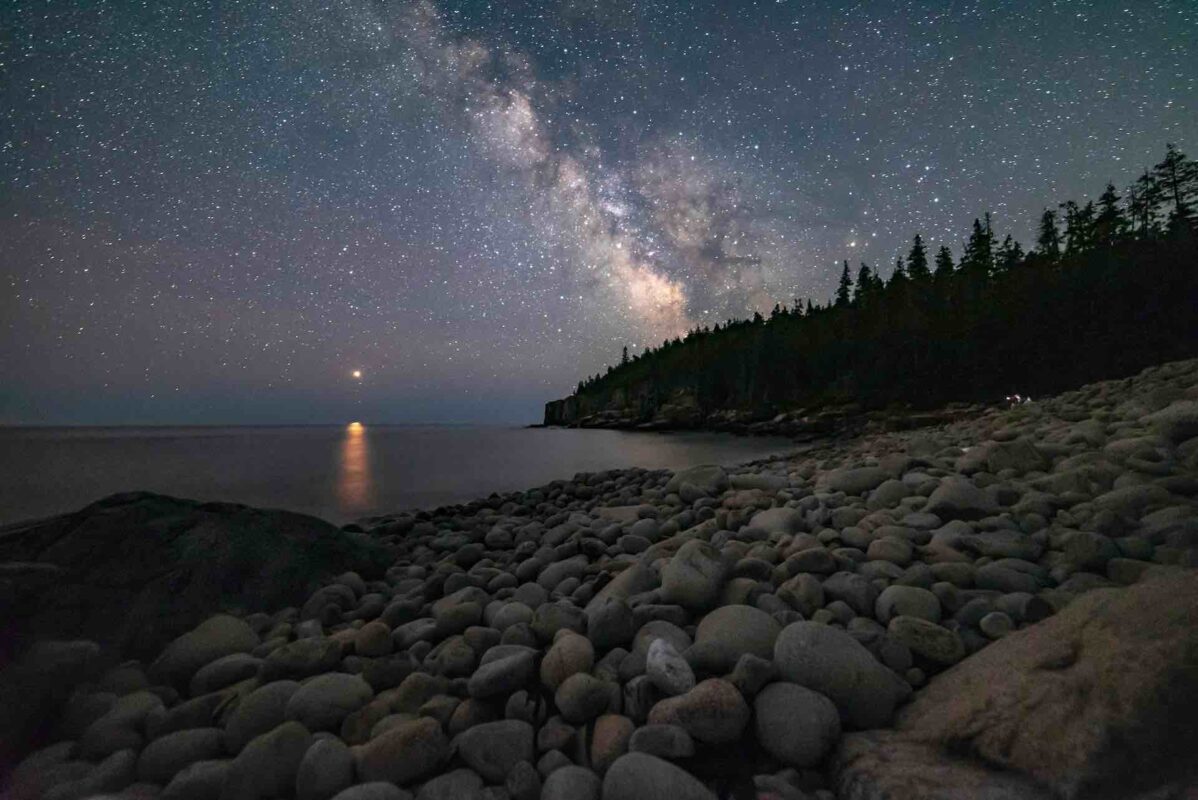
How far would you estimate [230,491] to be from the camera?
51.1 feet

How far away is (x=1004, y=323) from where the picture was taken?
3906cm

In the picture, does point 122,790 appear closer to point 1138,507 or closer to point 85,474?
point 1138,507

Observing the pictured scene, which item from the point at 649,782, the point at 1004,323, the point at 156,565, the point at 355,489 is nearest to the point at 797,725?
the point at 649,782

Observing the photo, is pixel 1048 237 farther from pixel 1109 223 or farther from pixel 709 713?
pixel 709 713

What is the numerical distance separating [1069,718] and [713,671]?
133 cm

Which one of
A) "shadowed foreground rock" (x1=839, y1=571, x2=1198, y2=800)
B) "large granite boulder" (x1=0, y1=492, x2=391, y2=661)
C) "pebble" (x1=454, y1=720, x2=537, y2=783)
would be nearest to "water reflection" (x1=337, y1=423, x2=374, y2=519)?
"large granite boulder" (x1=0, y1=492, x2=391, y2=661)

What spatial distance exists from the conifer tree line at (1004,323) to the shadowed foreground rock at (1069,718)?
1650 inches

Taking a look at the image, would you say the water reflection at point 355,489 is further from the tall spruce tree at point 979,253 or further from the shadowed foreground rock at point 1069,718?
the tall spruce tree at point 979,253

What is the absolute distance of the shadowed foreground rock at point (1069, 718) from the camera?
142 cm

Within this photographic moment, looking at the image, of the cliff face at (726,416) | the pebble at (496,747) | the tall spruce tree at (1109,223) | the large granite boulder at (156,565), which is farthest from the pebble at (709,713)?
the tall spruce tree at (1109,223)

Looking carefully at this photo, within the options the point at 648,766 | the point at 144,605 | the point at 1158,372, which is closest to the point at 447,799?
the point at 648,766

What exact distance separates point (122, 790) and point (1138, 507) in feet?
21.7

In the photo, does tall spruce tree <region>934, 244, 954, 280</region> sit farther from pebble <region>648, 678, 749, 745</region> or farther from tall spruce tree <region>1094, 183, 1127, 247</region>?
pebble <region>648, 678, 749, 745</region>

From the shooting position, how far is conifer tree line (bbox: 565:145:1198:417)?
3266cm
